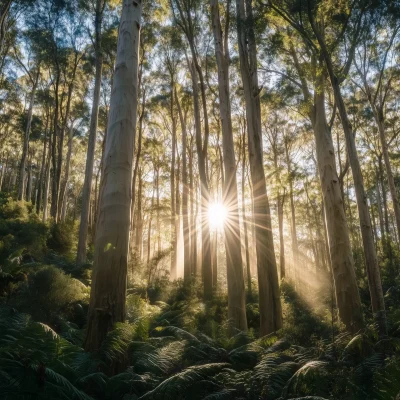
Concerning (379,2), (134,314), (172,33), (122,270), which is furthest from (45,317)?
(172,33)

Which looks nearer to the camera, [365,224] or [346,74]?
[365,224]

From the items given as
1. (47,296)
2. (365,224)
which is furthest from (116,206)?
(365,224)

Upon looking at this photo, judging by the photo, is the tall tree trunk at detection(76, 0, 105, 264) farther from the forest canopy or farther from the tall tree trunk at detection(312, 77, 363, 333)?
the tall tree trunk at detection(312, 77, 363, 333)

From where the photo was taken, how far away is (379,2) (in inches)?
292

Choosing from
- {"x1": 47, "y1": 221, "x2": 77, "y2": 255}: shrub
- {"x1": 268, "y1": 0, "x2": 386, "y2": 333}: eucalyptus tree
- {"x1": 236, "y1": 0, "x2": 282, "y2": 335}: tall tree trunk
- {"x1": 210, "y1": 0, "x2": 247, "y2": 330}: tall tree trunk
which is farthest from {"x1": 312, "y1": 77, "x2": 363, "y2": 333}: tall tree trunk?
{"x1": 47, "y1": 221, "x2": 77, "y2": 255}: shrub

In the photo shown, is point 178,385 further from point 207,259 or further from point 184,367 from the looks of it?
point 207,259

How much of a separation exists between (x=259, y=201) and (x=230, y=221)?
31.1 inches

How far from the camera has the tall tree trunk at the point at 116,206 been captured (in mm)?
3094

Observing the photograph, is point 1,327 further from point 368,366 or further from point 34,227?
point 34,227

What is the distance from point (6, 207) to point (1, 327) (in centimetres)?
1424

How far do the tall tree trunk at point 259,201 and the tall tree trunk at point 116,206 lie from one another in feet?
13.1

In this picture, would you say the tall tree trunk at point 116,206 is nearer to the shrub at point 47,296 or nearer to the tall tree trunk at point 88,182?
the shrub at point 47,296

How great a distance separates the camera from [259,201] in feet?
23.5

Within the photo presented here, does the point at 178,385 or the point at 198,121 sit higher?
the point at 198,121
